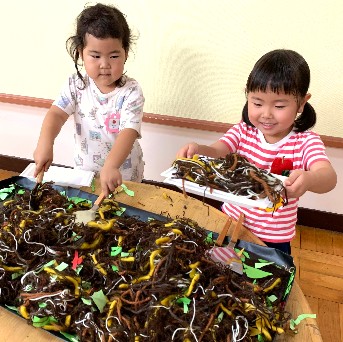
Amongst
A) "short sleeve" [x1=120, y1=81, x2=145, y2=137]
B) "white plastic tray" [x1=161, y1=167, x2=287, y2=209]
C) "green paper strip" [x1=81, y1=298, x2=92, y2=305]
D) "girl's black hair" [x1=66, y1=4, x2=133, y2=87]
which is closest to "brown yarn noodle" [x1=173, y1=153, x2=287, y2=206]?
"white plastic tray" [x1=161, y1=167, x2=287, y2=209]

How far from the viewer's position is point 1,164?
2611 millimetres

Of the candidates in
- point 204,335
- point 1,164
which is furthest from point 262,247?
point 1,164

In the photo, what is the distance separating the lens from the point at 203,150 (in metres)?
1.26

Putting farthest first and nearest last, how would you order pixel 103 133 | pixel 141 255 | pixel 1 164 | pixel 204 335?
pixel 1 164
pixel 103 133
pixel 141 255
pixel 204 335

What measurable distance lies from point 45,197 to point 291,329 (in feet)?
2.37

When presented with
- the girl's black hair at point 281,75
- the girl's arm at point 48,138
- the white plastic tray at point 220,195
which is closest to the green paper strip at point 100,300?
the white plastic tray at point 220,195

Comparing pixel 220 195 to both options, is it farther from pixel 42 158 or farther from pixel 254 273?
pixel 42 158

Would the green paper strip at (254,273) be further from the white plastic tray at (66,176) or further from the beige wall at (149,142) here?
the beige wall at (149,142)

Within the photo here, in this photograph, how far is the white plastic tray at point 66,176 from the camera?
1277mm

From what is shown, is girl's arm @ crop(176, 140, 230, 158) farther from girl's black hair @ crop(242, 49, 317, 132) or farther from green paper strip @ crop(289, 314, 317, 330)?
green paper strip @ crop(289, 314, 317, 330)

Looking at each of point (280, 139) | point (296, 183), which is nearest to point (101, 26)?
point (280, 139)

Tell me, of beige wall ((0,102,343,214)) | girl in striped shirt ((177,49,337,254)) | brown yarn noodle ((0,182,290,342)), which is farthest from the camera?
beige wall ((0,102,343,214))

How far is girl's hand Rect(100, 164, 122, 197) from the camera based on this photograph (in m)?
1.18

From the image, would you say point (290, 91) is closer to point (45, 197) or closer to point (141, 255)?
point (141, 255)
